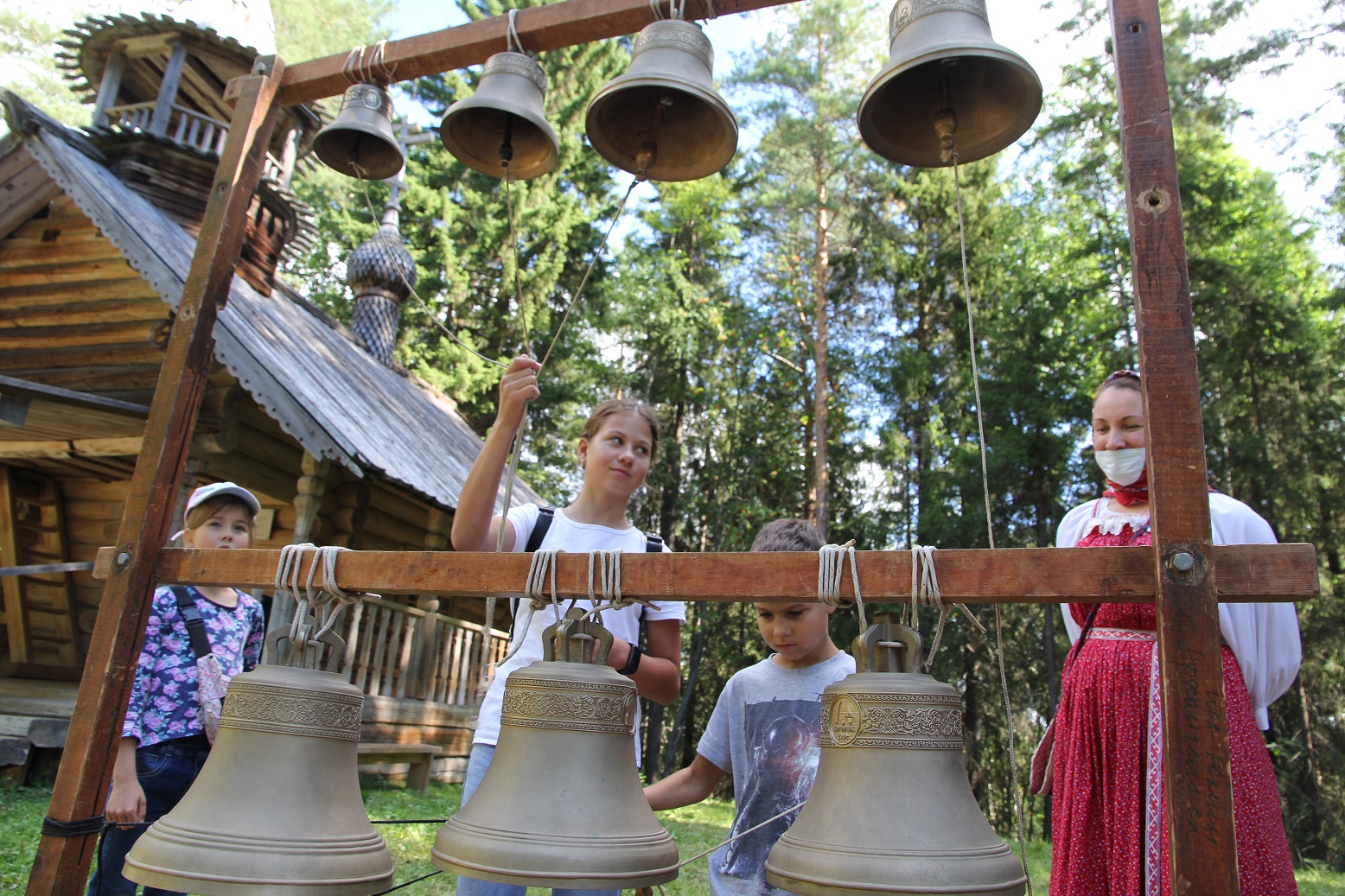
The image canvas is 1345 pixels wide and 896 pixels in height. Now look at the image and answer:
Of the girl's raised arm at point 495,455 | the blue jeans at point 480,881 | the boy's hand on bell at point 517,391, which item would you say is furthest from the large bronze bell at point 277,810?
the boy's hand on bell at point 517,391

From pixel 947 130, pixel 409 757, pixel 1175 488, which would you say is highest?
pixel 947 130

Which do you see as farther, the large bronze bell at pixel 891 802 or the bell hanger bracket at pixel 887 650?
the bell hanger bracket at pixel 887 650

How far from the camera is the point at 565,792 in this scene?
5.41 ft

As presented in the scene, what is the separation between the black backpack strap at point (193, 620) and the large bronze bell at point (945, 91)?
2631mm

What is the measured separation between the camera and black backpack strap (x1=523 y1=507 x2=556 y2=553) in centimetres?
254

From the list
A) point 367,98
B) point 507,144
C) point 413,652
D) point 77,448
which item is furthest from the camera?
point 413,652

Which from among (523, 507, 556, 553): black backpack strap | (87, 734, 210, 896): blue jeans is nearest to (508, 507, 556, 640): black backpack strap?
(523, 507, 556, 553): black backpack strap

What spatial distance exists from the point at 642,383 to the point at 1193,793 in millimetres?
19815

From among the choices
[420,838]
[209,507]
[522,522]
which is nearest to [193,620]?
[209,507]

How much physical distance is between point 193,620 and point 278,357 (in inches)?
202

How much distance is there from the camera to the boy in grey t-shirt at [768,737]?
7.93 ft

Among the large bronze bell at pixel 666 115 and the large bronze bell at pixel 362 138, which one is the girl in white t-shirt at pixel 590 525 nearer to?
the large bronze bell at pixel 666 115

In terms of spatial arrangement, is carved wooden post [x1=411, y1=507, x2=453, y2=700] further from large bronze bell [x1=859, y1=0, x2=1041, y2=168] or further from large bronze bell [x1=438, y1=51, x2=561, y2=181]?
large bronze bell [x1=859, y1=0, x2=1041, y2=168]

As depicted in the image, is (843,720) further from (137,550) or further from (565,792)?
(137,550)
